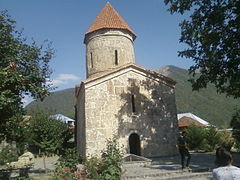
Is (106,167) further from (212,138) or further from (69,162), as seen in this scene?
(212,138)

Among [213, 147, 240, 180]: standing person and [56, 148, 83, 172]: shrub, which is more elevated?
[213, 147, 240, 180]: standing person

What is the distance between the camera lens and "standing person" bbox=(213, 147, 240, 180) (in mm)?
2736

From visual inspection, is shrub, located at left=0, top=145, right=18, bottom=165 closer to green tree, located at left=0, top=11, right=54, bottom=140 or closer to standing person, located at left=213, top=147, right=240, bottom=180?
green tree, located at left=0, top=11, right=54, bottom=140

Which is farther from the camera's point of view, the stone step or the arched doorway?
the arched doorway

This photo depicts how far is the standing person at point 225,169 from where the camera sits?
2736mm

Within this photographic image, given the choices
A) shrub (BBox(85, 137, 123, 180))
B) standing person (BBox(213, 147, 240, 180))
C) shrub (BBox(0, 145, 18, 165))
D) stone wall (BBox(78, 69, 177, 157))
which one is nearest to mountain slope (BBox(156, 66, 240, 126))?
stone wall (BBox(78, 69, 177, 157))

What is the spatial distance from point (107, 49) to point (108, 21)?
8.44 ft

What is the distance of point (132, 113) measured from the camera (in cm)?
1452

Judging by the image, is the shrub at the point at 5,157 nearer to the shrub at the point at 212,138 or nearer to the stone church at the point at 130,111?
the stone church at the point at 130,111

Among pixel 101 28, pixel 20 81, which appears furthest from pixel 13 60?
pixel 101 28

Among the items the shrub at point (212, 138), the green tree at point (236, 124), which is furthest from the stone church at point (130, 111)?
the shrub at point (212, 138)

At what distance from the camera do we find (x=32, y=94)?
964 cm

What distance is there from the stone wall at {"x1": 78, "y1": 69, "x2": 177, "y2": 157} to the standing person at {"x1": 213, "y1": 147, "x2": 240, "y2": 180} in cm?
1095

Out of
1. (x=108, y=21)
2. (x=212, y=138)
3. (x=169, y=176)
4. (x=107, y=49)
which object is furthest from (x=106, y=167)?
(x=212, y=138)
